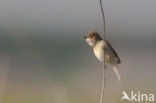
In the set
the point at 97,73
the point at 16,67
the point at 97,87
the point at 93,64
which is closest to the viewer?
the point at 97,87

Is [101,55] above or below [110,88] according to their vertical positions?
above

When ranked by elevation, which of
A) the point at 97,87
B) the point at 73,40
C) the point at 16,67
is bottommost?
the point at 73,40

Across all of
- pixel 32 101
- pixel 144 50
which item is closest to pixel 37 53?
pixel 32 101

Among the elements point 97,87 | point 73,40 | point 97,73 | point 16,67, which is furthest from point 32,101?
point 73,40

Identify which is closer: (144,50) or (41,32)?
(144,50)

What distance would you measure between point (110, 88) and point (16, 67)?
4.79 metres

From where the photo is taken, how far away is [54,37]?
1112cm

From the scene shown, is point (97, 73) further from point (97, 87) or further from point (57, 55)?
point (57, 55)

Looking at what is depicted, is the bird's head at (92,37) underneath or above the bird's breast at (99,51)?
above

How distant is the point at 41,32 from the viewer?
1148 cm

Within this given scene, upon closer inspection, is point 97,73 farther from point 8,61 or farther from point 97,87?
point 8,61

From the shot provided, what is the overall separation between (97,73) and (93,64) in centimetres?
35

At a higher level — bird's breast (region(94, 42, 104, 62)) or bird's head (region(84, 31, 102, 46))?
bird's head (region(84, 31, 102, 46))

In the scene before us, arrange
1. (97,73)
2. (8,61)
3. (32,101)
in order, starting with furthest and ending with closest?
(97,73) → (32,101) → (8,61)
